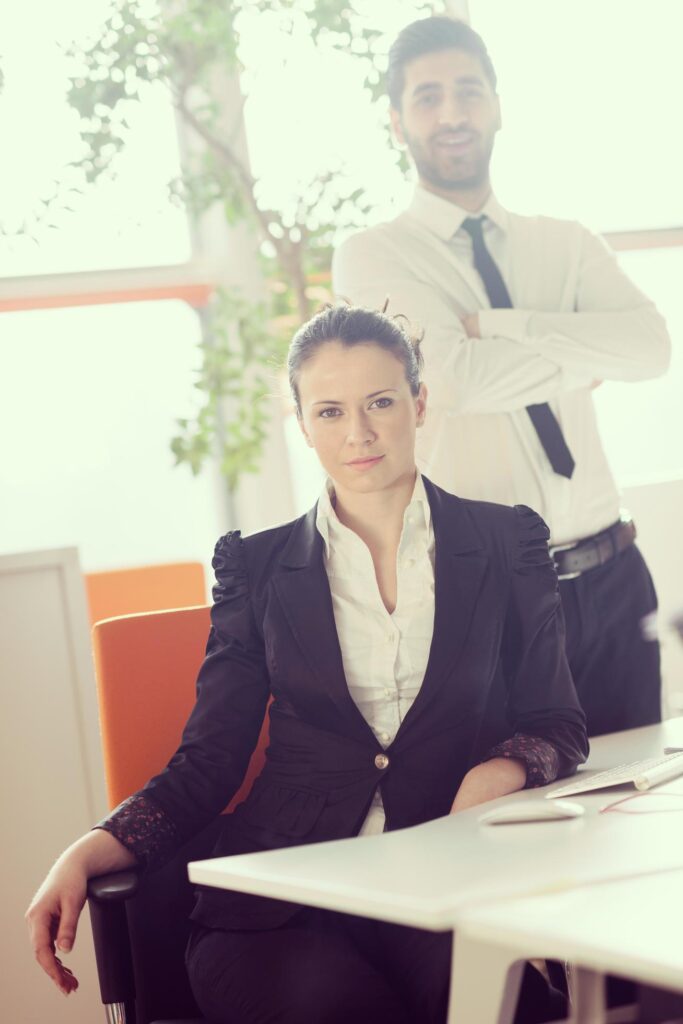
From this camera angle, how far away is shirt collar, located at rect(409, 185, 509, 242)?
8.28 feet

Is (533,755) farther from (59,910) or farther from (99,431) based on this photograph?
(99,431)

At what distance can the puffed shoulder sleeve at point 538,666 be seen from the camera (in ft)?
5.62

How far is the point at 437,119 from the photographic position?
2494 mm

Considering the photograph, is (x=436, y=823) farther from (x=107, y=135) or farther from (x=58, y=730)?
(x=107, y=135)

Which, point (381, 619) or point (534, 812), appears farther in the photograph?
point (381, 619)

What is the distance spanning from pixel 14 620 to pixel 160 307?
2015 millimetres

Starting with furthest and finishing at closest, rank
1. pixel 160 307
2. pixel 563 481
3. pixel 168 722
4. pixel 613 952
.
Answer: pixel 160 307 < pixel 563 481 < pixel 168 722 < pixel 613 952

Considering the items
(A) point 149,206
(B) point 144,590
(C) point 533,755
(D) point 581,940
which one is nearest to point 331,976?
(C) point 533,755

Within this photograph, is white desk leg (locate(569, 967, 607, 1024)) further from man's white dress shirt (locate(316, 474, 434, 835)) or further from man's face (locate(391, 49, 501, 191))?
man's face (locate(391, 49, 501, 191))

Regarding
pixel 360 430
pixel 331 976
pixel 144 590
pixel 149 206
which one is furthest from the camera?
pixel 149 206

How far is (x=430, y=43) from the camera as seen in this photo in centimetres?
250

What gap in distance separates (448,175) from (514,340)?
1.22ft

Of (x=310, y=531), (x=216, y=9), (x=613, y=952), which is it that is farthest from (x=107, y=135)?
(x=613, y=952)

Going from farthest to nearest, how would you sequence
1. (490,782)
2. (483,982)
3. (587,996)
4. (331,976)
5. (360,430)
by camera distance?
1. (360,430)
2. (490,782)
3. (331,976)
4. (483,982)
5. (587,996)
